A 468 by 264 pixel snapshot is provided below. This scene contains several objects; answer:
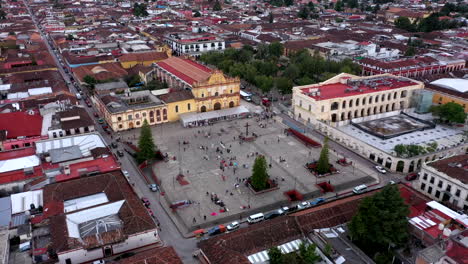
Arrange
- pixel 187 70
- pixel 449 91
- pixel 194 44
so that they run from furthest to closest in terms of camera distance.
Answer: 1. pixel 194 44
2. pixel 187 70
3. pixel 449 91

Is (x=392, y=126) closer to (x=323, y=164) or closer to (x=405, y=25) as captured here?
(x=323, y=164)

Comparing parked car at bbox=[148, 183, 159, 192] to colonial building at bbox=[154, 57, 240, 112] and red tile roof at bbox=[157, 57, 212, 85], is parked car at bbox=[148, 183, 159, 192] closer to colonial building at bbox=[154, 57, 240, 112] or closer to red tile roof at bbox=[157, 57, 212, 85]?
colonial building at bbox=[154, 57, 240, 112]

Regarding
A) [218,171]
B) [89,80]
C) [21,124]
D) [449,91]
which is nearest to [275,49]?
[449,91]

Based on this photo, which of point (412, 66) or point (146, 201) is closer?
point (146, 201)

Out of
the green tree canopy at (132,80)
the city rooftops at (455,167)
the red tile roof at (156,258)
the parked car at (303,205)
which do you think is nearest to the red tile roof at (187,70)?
the green tree canopy at (132,80)

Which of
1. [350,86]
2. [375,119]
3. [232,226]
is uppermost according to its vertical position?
[350,86]

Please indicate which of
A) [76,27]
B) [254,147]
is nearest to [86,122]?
[254,147]

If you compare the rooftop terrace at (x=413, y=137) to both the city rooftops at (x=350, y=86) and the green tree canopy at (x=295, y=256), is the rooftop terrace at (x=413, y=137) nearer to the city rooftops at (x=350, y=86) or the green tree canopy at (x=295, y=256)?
the city rooftops at (x=350, y=86)

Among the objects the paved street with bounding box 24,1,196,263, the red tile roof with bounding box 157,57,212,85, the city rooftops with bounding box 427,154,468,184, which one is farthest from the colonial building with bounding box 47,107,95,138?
the city rooftops with bounding box 427,154,468,184
